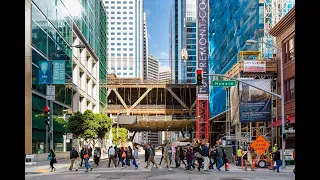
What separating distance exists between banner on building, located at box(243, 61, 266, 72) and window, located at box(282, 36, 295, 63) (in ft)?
6.69

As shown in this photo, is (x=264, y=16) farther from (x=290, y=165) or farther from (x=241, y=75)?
(x=290, y=165)

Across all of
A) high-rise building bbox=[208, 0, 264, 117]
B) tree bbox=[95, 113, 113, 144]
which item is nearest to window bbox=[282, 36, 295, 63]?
high-rise building bbox=[208, 0, 264, 117]

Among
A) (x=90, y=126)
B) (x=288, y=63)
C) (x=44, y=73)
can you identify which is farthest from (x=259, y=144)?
(x=90, y=126)

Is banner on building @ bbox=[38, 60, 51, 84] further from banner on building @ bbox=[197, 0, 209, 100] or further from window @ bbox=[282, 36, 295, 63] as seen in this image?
banner on building @ bbox=[197, 0, 209, 100]

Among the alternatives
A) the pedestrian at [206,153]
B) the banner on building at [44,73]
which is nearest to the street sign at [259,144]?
the pedestrian at [206,153]

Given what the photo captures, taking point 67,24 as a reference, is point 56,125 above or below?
below

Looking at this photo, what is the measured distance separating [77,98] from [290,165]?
118ft

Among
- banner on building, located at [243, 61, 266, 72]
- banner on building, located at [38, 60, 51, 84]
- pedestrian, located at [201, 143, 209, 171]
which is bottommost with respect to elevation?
pedestrian, located at [201, 143, 209, 171]

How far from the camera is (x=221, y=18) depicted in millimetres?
62844

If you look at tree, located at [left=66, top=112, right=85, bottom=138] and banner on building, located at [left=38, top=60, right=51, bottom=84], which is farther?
tree, located at [left=66, top=112, right=85, bottom=138]

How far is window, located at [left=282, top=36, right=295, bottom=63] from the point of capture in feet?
123

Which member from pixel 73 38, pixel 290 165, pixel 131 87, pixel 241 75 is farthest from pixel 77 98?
pixel 131 87
